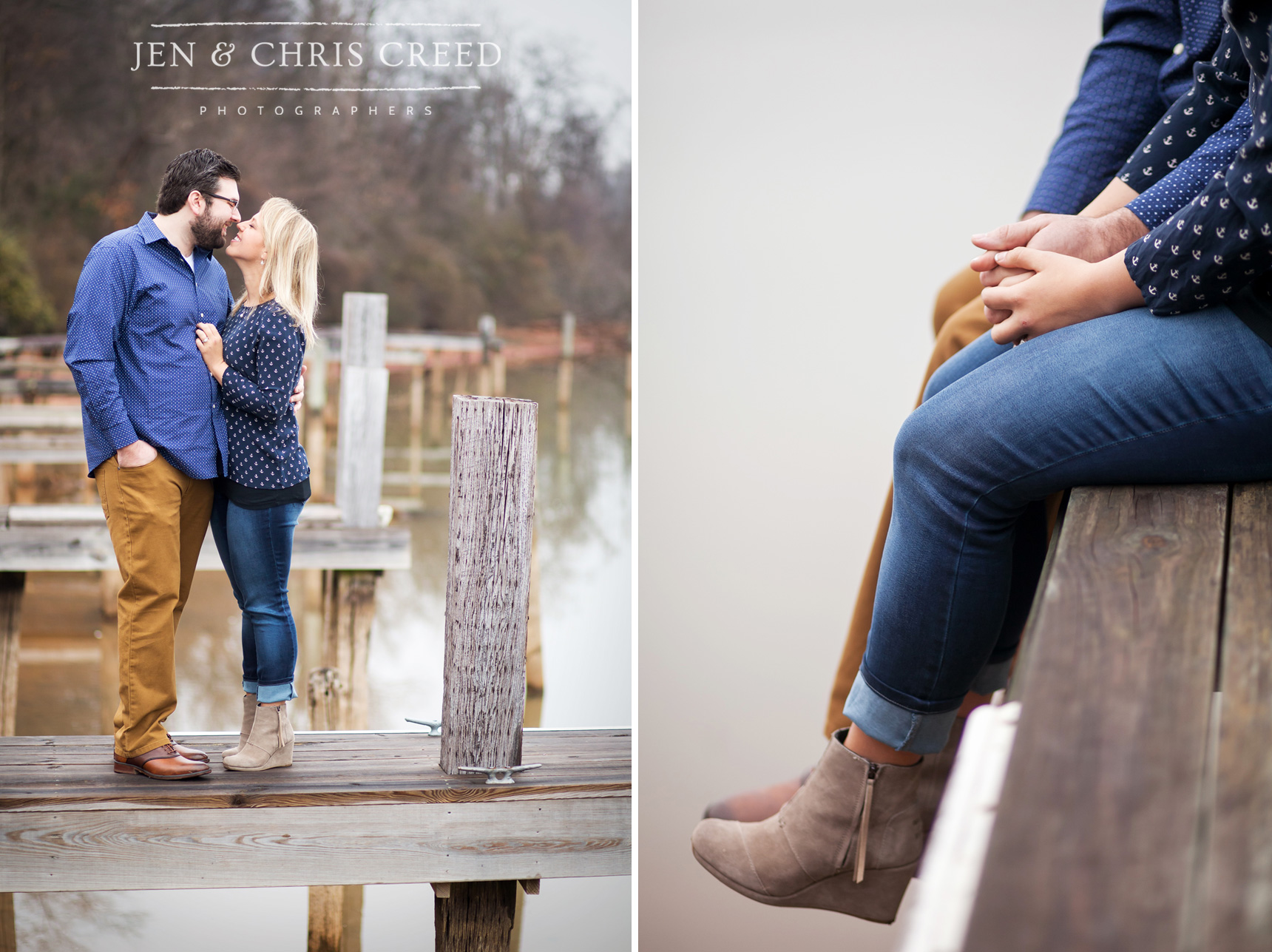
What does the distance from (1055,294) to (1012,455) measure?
0.57 feet

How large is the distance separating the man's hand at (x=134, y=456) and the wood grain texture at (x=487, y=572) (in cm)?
51

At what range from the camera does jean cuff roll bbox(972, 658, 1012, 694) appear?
1205mm

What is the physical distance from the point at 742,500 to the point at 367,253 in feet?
3.61

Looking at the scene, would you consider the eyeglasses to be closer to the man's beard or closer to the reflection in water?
the man's beard

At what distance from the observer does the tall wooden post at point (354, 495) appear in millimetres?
2332

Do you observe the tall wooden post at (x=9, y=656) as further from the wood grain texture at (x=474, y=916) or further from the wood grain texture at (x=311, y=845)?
the wood grain texture at (x=474, y=916)

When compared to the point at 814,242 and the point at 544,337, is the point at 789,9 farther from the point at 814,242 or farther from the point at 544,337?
the point at 544,337

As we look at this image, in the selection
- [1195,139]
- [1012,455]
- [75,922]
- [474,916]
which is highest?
[1195,139]

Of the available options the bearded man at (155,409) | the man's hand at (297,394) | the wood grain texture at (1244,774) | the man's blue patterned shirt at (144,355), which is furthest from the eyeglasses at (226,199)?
the wood grain texture at (1244,774)

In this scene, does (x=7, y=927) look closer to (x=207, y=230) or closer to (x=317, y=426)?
(x=317, y=426)

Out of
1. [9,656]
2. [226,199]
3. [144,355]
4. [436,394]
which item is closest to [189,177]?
[226,199]

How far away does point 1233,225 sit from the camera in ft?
2.55

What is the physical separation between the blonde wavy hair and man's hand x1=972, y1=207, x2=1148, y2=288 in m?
1.25

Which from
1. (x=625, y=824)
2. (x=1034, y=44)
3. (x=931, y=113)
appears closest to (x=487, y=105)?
(x=931, y=113)
